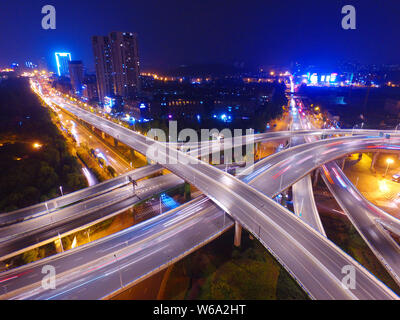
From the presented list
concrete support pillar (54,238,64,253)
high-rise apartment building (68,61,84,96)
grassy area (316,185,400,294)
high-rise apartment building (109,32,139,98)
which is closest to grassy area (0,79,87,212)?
concrete support pillar (54,238,64,253)

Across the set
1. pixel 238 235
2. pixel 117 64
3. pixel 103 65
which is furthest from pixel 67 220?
pixel 103 65

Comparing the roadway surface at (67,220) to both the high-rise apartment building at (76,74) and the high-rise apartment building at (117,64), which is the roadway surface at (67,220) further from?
the high-rise apartment building at (76,74)

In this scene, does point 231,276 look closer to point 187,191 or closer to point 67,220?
point 187,191

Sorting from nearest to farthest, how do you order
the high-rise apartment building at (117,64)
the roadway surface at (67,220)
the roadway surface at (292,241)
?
the roadway surface at (292,241) → the roadway surface at (67,220) → the high-rise apartment building at (117,64)

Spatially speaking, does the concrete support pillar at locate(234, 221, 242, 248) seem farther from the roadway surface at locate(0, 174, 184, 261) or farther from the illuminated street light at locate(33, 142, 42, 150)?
the illuminated street light at locate(33, 142, 42, 150)

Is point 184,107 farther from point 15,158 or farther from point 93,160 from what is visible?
point 15,158

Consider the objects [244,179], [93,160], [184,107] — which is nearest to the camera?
[244,179]

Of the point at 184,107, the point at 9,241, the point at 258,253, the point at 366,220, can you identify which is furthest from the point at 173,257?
the point at 184,107

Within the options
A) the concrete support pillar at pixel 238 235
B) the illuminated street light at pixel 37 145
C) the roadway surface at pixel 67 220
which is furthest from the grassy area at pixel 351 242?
the illuminated street light at pixel 37 145
